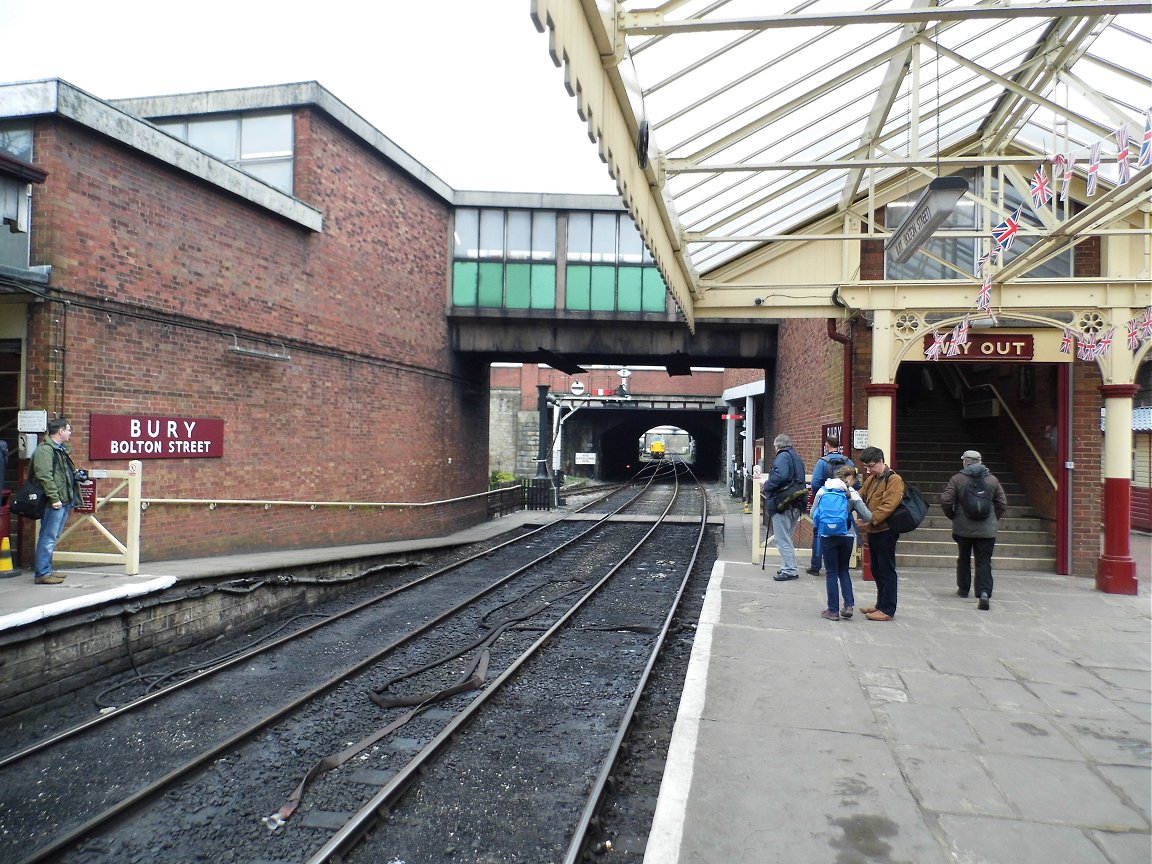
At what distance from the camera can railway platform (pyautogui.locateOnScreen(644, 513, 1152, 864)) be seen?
303 cm

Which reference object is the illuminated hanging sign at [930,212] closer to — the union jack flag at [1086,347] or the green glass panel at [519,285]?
the union jack flag at [1086,347]

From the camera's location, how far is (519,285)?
15883mm

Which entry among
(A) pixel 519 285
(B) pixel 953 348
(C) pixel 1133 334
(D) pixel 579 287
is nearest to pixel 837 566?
(B) pixel 953 348

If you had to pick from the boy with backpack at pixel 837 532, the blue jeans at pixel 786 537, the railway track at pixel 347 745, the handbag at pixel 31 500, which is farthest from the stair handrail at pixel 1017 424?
the handbag at pixel 31 500

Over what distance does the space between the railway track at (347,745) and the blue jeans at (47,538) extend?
2030 millimetres

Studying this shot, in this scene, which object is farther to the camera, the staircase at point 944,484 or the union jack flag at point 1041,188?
the staircase at point 944,484

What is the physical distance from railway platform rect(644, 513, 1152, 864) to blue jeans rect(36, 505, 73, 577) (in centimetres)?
595

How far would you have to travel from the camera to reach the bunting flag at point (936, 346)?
328 inches

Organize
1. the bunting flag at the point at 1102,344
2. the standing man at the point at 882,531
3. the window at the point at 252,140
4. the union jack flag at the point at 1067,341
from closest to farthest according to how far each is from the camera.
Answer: the standing man at the point at 882,531 → the bunting flag at the point at 1102,344 → the union jack flag at the point at 1067,341 → the window at the point at 252,140

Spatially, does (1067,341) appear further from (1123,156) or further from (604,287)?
(604,287)

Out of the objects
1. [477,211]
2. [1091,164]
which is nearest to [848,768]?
[1091,164]

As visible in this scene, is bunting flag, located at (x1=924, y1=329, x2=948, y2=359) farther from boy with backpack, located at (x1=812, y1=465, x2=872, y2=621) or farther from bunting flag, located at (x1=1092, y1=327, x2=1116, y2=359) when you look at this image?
boy with backpack, located at (x1=812, y1=465, x2=872, y2=621)

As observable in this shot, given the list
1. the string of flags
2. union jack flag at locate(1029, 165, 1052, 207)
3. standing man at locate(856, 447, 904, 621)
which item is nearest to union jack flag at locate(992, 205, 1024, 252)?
the string of flags

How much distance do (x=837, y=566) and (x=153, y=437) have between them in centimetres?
779
